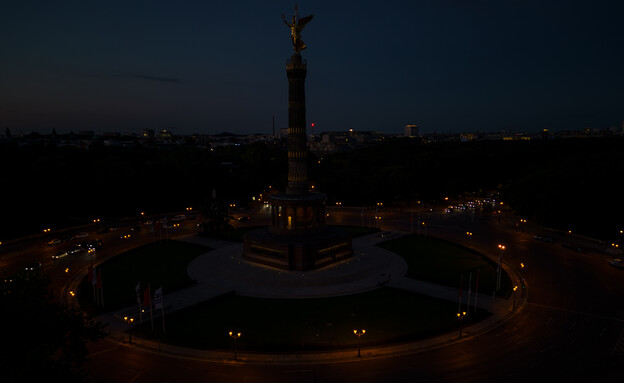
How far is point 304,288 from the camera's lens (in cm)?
4272

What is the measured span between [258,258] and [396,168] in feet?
214

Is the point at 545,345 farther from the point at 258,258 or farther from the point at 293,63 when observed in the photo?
the point at 293,63

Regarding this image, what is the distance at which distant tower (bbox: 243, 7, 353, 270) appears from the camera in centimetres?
4831

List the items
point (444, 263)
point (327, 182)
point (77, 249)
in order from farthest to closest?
point (327, 182)
point (77, 249)
point (444, 263)

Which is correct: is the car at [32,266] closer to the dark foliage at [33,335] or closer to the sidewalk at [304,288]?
the sidewalk at [304,288]

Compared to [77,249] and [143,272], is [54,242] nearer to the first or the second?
[77,249]

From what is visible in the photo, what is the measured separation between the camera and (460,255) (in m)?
55.2

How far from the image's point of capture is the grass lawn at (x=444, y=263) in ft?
144

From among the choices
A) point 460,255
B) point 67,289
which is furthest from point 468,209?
point 67,289

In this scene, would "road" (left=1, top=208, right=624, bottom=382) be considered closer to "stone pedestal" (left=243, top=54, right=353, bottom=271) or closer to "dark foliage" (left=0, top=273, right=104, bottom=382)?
"dark foliage" (left=0, top=273, right=104, bottom=382)

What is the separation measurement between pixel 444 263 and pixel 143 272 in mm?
39916

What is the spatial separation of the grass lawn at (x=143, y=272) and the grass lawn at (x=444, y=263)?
2859 cm

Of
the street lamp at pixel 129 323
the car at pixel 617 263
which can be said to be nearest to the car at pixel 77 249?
the street lamp at pixel 129 323

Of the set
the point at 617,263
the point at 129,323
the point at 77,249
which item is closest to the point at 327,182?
the point at 77,249
